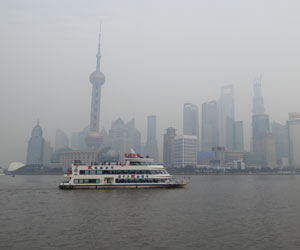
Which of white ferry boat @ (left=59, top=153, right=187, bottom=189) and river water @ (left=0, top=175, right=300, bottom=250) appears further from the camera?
white ferry boat @ (left=59, top=153, right=187, bottom=189)

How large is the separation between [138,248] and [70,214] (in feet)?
67.2

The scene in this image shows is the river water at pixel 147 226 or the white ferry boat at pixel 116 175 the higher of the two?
the white ferry boat at pixel 116 175

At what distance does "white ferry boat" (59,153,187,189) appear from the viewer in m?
81.6

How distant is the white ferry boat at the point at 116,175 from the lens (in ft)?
268

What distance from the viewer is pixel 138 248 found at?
2878cm

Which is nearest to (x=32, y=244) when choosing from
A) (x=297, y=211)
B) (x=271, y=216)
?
(x=271, y=216)

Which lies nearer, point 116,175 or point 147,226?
point 147,226

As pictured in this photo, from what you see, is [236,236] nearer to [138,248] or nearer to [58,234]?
[138,248]

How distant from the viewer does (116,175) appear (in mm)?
82375

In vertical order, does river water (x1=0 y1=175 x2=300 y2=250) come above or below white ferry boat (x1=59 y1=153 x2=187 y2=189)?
below

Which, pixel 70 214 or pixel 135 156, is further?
pixel 135 156

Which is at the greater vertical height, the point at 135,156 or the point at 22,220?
the point at 135,156

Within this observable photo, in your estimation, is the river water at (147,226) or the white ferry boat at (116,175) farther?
the white ferry boat at (116,175)

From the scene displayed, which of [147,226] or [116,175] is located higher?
[116,175]
